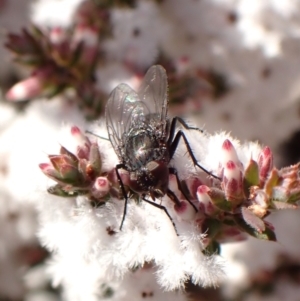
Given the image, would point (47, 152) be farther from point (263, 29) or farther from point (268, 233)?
point (263, 29)

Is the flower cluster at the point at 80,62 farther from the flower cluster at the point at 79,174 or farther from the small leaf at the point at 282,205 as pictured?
the small leaf at the point at 282,205

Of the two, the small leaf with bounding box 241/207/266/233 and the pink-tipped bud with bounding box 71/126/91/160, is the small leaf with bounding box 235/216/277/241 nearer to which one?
the small leaf with bounding box 241/207/266/233

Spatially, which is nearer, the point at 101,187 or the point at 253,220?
the point at 253,220

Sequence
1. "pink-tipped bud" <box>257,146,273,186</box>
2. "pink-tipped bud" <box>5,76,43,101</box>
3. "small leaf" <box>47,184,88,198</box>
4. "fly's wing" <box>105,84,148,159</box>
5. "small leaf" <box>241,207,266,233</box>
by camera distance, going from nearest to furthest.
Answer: "small leaf" <box>241,207,266,233</box>, "pink-tipped bud" <box>257,146,273,186</box>, "small leaf" <box>47,184,88,198</box>, "fly's wing" <box>105,84,148,159</box>, "pink-tipped bud" <box>5,76,43,101</box>

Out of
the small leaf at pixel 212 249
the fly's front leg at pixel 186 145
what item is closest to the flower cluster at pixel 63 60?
the fly's front leg at pixel 186 145

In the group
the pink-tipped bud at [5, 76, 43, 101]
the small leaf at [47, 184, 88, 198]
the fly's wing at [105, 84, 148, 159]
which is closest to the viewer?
the small leaf at [47, 184, 88, 198]

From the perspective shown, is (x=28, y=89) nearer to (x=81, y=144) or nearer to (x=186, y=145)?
→ (x=81, y=144)

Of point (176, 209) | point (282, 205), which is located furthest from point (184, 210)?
point (282, 205)

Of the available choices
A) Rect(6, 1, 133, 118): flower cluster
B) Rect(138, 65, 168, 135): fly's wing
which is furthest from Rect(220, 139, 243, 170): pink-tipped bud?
Rect(6, 1, 133, 118): flower cluster

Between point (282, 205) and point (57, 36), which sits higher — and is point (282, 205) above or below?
below
